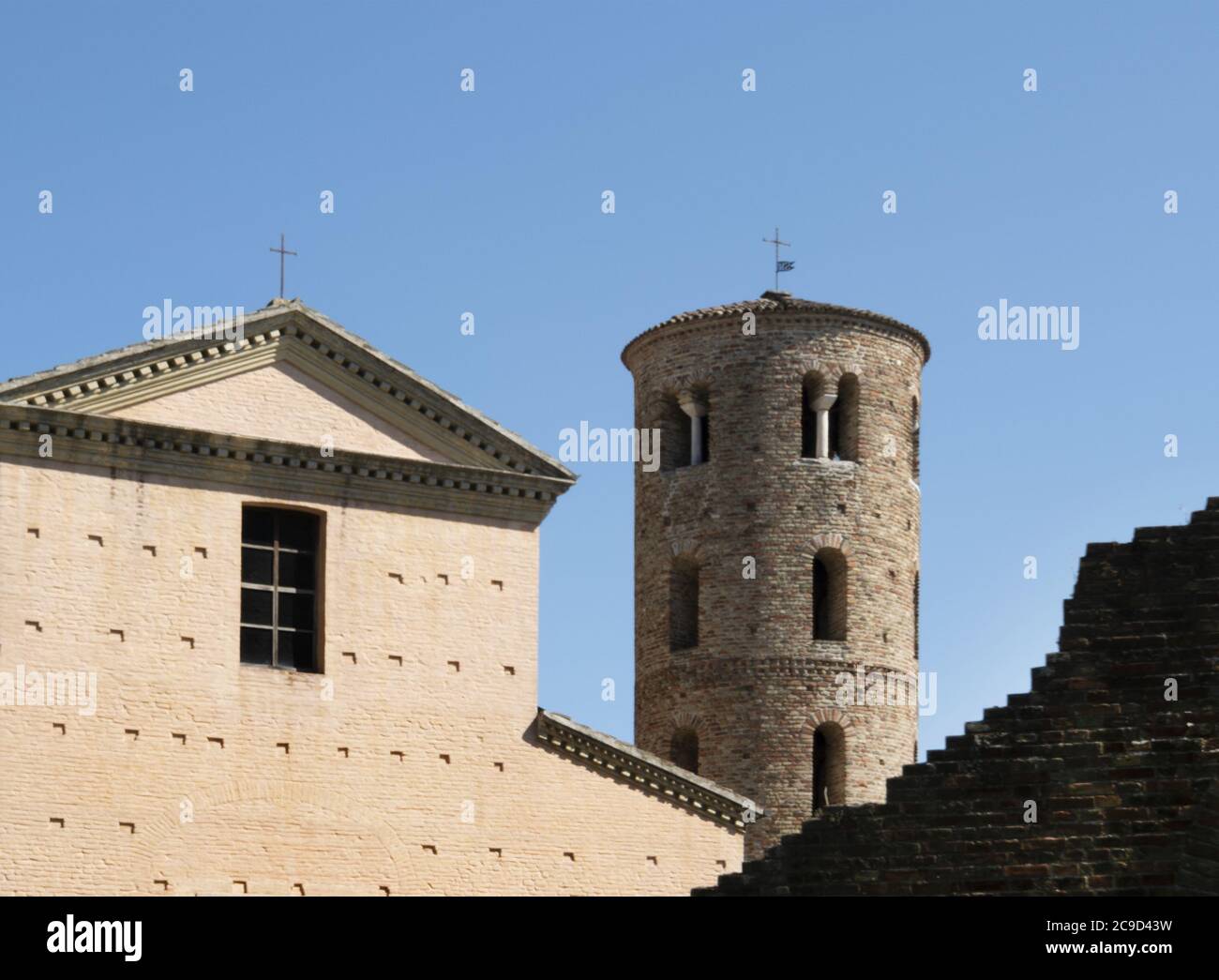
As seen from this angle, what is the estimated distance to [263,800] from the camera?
86.3 feet

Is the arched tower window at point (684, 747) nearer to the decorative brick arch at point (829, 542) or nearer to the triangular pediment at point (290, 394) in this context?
the decorative brick arch at point (829, 542)

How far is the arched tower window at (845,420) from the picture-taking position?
3969cm

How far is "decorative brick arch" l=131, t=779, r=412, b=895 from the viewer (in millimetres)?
25422

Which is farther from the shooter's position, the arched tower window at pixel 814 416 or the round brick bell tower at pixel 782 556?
the arched tower window at pixel 814 416

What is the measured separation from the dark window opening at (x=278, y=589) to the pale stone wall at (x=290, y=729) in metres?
0.26

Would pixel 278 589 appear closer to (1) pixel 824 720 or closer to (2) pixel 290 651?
(2) pixel 290 651

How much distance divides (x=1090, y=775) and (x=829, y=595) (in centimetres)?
2257

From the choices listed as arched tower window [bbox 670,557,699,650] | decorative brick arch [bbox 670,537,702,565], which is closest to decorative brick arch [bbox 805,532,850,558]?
decorative brick arch [bbox 670,537,702,565]

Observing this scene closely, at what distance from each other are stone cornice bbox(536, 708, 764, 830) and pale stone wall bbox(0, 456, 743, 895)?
0.52ft

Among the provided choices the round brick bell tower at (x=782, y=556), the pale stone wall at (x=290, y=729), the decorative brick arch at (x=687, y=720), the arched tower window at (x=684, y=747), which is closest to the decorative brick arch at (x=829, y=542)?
the round brick bell tower at (x=782, y=556)

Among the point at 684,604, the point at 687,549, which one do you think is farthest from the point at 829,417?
the point at 684,604

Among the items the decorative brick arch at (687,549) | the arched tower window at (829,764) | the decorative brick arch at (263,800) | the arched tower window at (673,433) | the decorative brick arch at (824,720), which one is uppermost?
the arched tower window at (673,433)

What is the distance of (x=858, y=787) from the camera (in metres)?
38.4
